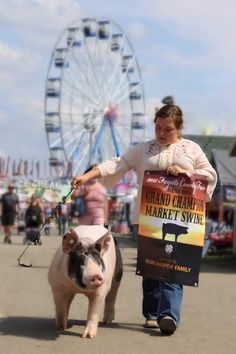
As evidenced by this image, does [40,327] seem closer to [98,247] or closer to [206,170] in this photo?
[98,247]

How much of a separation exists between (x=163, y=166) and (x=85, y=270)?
1212mm

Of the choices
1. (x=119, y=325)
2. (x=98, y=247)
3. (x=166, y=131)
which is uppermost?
(x=166, y=131)

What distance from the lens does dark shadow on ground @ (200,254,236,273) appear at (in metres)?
15.1

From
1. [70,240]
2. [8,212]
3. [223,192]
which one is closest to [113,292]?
[70,240]

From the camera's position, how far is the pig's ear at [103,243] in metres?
6.17

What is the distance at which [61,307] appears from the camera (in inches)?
253

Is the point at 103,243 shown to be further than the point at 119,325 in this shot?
No

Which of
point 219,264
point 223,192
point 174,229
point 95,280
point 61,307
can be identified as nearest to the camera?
point 95,280

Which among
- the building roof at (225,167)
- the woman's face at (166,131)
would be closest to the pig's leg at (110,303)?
the woman's face at (166,131)

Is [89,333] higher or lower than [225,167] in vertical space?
lower

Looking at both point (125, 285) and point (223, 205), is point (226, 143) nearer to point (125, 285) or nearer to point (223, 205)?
point (223, 205)

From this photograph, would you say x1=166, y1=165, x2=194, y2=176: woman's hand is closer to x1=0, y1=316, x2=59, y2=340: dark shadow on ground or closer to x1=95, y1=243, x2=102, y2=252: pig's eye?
x1=95, y1=243, x2=102, y2=252: pig's eye

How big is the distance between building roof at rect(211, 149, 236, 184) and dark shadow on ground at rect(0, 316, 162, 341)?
15.5 m

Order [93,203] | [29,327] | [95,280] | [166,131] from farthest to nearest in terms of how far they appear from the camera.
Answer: [93,203], [29,327], [166,131], [95,280]
